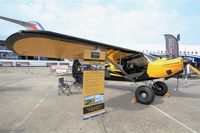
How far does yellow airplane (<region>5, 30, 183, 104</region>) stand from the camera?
5035 mm

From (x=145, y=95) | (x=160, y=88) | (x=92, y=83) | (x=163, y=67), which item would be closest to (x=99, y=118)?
(x=92, y=83)

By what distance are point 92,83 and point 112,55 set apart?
3.09 meters

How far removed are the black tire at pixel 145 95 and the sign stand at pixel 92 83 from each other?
210 centimetres

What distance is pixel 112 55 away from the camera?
846 cm

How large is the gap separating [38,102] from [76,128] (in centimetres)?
332

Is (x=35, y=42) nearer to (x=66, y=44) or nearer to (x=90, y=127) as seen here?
(x=66, y=44)

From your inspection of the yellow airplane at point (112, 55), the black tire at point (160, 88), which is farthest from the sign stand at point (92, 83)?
the black tire at point (160, 88)

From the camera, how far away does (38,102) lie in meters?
7.43

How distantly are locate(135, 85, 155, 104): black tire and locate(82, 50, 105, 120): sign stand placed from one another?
210cm

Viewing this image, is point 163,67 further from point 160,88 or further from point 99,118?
point 99,118

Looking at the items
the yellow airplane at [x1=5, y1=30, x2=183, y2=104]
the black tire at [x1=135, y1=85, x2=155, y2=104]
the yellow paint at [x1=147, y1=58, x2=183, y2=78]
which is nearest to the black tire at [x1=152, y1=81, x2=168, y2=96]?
the yellow airplane at [x1=5, y1=30, x2=183, y2=104]

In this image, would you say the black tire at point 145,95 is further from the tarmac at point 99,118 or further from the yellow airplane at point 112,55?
the tarmac at point 99,118

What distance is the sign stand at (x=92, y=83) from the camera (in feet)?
17.9

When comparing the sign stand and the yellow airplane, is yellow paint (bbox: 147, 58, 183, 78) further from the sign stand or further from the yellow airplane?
the sign stand
